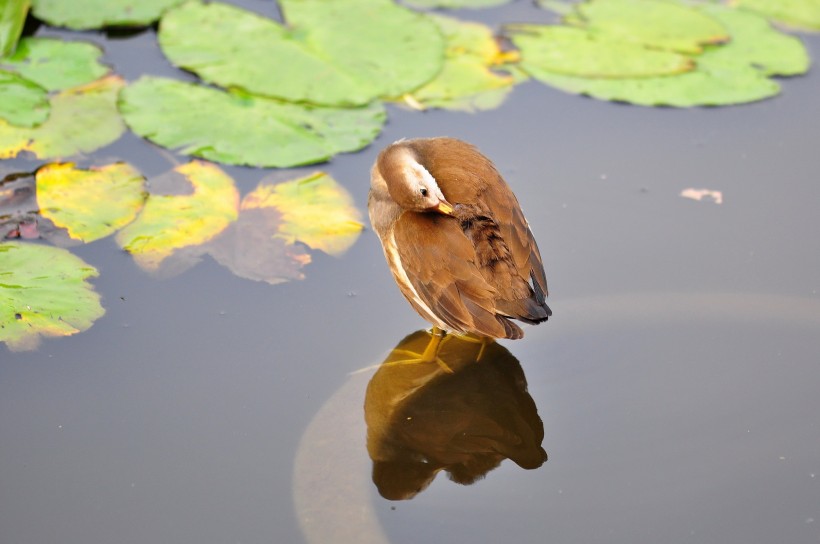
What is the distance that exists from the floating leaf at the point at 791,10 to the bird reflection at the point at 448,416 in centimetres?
299

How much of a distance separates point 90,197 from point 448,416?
178cm

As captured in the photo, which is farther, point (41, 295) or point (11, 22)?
point (11, 22)

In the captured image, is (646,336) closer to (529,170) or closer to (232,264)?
(529,170)

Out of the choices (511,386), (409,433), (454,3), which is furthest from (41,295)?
(454,3)

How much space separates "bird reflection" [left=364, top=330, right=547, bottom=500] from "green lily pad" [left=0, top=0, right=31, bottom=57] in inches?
101

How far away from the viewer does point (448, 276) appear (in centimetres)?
325

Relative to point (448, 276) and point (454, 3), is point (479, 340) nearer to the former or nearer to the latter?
point (448, 276)

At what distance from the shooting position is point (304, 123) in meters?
4.42

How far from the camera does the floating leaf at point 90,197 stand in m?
3.86

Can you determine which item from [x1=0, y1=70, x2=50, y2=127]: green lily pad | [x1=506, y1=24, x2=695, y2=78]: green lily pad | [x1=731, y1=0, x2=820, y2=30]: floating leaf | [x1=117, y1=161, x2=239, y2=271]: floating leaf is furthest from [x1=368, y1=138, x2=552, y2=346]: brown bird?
[x1=731, y1=0, x2=820, y2=30]: floating leaf

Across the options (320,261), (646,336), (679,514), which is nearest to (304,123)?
(320,261)

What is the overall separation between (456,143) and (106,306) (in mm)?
1456

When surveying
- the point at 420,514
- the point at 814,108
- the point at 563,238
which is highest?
the point at 814,108

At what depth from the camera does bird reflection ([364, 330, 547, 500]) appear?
10.4ft
